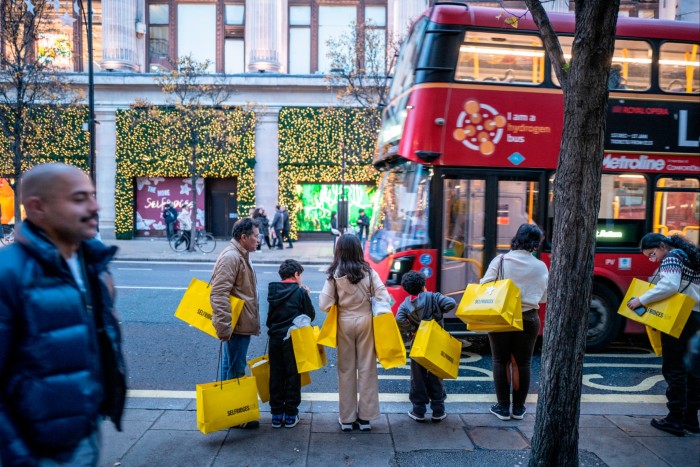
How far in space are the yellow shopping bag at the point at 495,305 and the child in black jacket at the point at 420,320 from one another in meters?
0.17

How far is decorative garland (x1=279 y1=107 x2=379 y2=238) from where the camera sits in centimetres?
2388

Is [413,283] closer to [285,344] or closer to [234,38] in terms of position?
[285,344]

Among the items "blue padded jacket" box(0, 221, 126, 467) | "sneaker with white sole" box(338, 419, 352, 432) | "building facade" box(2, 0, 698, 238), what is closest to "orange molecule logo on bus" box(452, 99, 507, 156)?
"sneaker with white sole" box(338, 419, 352, 432)

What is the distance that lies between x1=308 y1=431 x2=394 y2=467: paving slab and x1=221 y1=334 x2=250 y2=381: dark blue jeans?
0.87 metres

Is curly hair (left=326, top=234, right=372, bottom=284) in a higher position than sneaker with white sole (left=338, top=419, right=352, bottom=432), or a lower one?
higher

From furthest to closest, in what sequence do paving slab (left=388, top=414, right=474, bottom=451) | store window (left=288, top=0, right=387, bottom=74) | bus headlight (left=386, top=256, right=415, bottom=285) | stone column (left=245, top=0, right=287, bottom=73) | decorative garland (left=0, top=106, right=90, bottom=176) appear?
store window (left=288, top=0, right=387, bottom=74), stone column (left=245, top=0, right=287, bottom=73), decorative garland (left=0, top=106, right=90, bottom=176), bus headlight (left=386, top=256, right=415, bottom=285), paving slab (left=388, top=414, right=474, bottom=451)

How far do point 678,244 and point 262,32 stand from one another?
72.2ft

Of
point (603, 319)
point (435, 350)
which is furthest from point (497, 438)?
point (603, 319)

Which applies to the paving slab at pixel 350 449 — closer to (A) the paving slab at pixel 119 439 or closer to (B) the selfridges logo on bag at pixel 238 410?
(B) the selfridges logo on bag at pixel 238 410

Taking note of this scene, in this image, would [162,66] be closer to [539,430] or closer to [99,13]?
A: [99,13]

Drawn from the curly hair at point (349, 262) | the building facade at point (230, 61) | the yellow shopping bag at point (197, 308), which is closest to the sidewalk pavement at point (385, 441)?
the yellow shopping bag at point (197, 308)

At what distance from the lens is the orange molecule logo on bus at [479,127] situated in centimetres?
698

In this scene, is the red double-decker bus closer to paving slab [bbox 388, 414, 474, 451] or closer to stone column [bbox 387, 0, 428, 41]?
paving slab [bbox 388, 414, 474, 451]

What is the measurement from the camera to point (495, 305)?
4594mm
